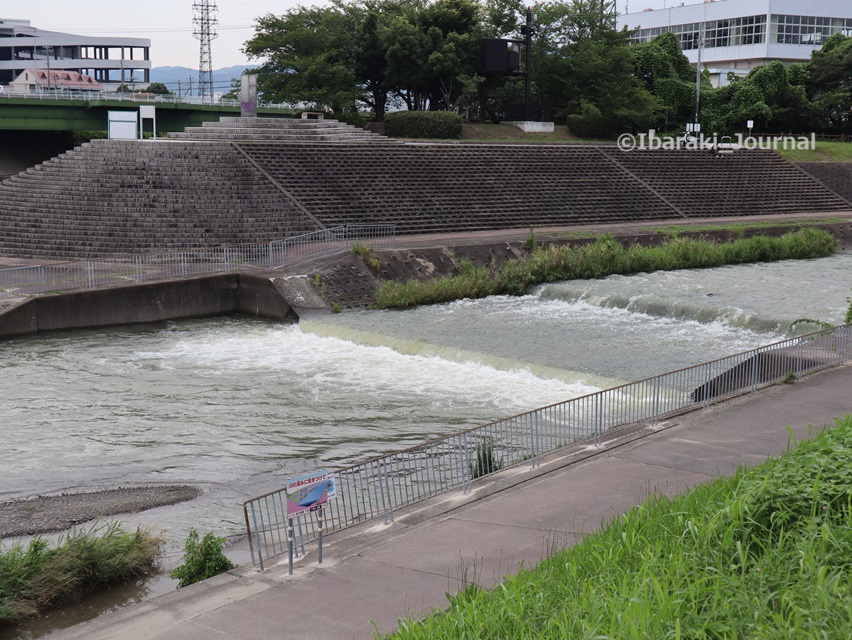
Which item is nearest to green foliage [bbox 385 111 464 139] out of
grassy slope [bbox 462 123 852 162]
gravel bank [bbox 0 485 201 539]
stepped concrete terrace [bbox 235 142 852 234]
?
grassy slope [bbox 462 123 852 162]

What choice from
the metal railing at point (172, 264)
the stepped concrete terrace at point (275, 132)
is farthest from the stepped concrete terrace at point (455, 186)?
the metal railing at point (172, 264)

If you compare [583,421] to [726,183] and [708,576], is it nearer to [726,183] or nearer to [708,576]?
[708,576]

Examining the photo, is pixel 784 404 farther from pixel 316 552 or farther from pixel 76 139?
pixel 76 139

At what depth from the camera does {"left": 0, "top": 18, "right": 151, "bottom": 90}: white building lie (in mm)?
142500

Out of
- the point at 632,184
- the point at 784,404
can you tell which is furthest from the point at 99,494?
the point at 632,184

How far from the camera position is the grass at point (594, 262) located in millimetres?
34156

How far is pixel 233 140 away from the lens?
47.8m

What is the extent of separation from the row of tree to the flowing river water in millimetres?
35131

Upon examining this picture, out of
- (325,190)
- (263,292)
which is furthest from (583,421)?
(325,190)

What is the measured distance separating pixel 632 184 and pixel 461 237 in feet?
53.7

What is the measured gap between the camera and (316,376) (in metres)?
25.2

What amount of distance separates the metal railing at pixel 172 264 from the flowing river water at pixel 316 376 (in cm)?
231

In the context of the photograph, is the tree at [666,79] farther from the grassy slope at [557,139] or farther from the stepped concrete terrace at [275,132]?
the stepped concrete terrace at [275,132]

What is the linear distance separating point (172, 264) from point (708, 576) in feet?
97.5
